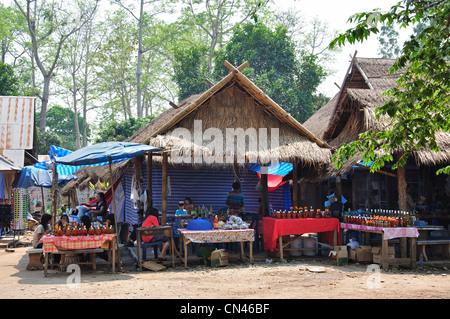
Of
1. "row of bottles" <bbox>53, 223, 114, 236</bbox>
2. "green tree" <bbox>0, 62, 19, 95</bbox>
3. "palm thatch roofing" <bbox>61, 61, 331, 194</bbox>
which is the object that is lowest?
"row of bottles" <bbox>53, 223, 114, 236</bbox>

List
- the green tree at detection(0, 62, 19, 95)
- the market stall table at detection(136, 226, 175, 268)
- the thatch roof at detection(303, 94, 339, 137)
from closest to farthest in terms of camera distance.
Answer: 1. the market stall table at detection(136, 226, 175, 268)
2. the thatch roof at detection(303, 94, 339, 137)
3. the green tree at detection(0, 62, 19, 95)

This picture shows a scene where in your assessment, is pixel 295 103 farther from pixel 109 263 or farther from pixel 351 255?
pixel 109 263

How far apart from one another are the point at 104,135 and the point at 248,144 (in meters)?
15.6

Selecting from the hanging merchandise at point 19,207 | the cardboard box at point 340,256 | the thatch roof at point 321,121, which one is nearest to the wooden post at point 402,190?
the cardboard box at point 340,256

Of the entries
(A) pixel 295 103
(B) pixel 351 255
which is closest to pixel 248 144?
(B) pixel 351 255

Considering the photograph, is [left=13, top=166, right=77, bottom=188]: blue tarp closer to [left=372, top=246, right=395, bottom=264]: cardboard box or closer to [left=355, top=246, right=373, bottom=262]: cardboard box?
[left=355, top=246, right=373, bottom=262]: cardboard box

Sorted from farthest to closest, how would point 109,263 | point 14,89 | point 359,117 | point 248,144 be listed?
point 14,89, point 359,117, point 248,144, point 109,263

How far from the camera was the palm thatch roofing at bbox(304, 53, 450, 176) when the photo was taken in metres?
11.3

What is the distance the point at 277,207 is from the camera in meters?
15.0

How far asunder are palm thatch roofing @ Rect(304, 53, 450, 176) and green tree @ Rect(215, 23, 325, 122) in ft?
22.5

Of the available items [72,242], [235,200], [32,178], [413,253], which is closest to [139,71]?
[32,178]

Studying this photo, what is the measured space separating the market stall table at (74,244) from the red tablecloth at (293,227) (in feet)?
11.6

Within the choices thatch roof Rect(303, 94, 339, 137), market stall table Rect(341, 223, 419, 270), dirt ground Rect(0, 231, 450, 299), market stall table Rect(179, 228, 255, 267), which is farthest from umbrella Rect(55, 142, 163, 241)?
thatch roof Rect(303, 94, 339, 137)

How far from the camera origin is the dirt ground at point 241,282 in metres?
6.91
